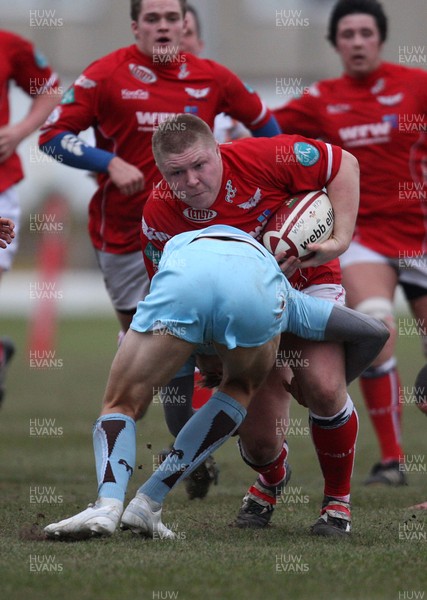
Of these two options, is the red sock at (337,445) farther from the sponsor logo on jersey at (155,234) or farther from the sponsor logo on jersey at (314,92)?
the sponsor logo on jersey at (314,92)

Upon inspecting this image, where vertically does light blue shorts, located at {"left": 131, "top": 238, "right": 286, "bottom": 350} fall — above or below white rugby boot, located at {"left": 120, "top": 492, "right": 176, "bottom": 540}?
above

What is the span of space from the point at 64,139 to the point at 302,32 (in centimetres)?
2665

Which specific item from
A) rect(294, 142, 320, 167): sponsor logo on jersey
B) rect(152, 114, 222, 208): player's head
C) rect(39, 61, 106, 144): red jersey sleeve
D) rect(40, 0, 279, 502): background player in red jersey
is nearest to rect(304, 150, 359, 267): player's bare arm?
rect(294, 142, 320, 167): sponsor logo on jersey

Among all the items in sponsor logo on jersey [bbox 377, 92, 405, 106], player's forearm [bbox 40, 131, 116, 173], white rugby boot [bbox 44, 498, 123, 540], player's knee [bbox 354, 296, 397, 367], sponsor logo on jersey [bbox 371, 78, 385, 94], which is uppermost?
player's forearm [bbox 40, 131, 116, 173]

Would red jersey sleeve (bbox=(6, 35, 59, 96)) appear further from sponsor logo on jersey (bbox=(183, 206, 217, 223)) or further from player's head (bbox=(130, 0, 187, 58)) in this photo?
sponsor logo on jersey (bbox=(183, 206, 217, 223))

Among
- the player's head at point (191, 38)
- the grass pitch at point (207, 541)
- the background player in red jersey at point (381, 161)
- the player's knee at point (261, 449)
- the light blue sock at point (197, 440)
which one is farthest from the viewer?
the player's head at point (191, 38)

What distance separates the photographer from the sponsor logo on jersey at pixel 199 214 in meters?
4.93

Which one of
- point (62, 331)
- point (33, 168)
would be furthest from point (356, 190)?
point (33, 168)

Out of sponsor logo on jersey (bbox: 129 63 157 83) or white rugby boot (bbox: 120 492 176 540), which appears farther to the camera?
sponsor logo on jersey (bbox: 129 63 157 83)

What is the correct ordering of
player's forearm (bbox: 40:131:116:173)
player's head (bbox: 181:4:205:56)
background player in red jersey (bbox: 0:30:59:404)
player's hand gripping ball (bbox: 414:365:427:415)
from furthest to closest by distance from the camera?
player's head (bbox: 181:4:205:56) < background player in red jersey (bbox: 0:30:59:404) < player's forearm (bbox: 40:131:116:173) < player's hand gripping ball (bbox: 414:365:427:415)

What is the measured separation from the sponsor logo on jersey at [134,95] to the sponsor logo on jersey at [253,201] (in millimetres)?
1671

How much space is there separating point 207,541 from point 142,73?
9.58ft

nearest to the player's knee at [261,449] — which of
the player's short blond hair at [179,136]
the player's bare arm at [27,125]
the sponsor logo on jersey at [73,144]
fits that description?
the player's short blond hair at [179,136]

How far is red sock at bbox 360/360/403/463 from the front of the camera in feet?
23.2
